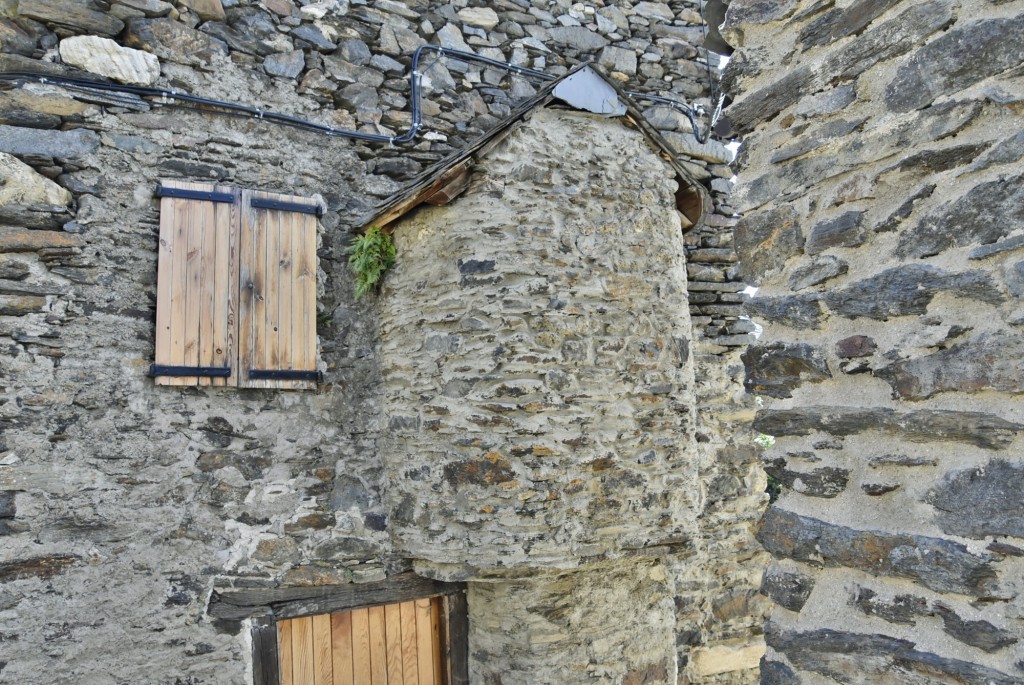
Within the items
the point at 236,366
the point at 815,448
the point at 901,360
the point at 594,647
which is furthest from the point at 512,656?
the point at 901,360

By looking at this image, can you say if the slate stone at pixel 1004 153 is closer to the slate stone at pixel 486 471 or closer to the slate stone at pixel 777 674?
the slate stone at pixel 777 674

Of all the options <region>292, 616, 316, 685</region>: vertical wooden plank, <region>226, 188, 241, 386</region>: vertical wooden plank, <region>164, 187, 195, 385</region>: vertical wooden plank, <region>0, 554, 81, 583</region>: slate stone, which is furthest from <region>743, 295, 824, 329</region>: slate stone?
<region>0, 554, 81, 583</region>: slate stone

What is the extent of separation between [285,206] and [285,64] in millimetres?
897

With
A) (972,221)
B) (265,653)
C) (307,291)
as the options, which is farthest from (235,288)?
(972,221)

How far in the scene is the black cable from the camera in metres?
3.72

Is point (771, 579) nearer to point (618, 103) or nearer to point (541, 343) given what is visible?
point (541, 343)

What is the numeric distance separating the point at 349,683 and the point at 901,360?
11.7 ft

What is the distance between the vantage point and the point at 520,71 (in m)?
5.13

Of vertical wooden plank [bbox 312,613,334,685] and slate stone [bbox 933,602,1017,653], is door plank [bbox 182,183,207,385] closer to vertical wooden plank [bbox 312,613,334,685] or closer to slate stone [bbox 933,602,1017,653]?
vertical wooden plank [bbox 312,613,334,685]

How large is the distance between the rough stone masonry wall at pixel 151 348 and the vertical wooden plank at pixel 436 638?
47 centimetres

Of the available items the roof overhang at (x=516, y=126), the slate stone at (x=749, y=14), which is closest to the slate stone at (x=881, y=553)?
the slate stone at (x=749, y=14)

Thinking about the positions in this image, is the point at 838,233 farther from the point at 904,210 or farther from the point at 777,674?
the point at 777,674

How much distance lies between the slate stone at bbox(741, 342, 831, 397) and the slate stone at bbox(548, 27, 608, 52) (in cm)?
403

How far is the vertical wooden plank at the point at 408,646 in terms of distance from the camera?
4258mm
